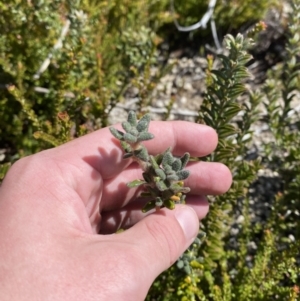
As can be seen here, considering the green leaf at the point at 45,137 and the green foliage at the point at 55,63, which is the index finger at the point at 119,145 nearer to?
the green leaf at the point at 45,137

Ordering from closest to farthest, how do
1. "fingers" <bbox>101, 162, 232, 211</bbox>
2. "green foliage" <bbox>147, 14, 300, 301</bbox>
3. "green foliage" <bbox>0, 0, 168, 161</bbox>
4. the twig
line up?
"green foliage" <bbox>147, 14, 300, 301</bbox>
"fingers" <bbox>101, 162, 232, 211</bbox>
"green foliage" <bbox>0, 0, 168, 161</bbox>
the twig

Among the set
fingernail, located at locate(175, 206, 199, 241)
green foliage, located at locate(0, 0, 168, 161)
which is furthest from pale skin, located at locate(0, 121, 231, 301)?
green foliage, located at locate(0, 0, 168, 161)

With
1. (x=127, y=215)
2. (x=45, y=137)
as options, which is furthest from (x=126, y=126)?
(x=127, y=215)

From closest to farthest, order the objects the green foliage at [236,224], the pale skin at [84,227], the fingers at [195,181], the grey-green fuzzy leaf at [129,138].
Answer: the pale skin at [84,227], the grey-green fuzzy leaf at [129,138], the green foliage at [236,224], the fingers at [195,181]

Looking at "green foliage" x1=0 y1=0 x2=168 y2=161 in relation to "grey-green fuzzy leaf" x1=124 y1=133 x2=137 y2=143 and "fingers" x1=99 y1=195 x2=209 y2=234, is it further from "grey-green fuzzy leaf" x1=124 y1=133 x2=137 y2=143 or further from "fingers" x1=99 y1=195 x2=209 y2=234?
"grey-green fuzzy leaf" x1=124 y1=133 x2=137 y2=143

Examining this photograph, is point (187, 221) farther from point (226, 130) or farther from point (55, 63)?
point (55, 63)

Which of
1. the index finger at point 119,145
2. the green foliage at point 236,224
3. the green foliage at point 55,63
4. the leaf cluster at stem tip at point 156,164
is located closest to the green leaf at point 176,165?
the leaf cluster at stem tip at point 156,164
